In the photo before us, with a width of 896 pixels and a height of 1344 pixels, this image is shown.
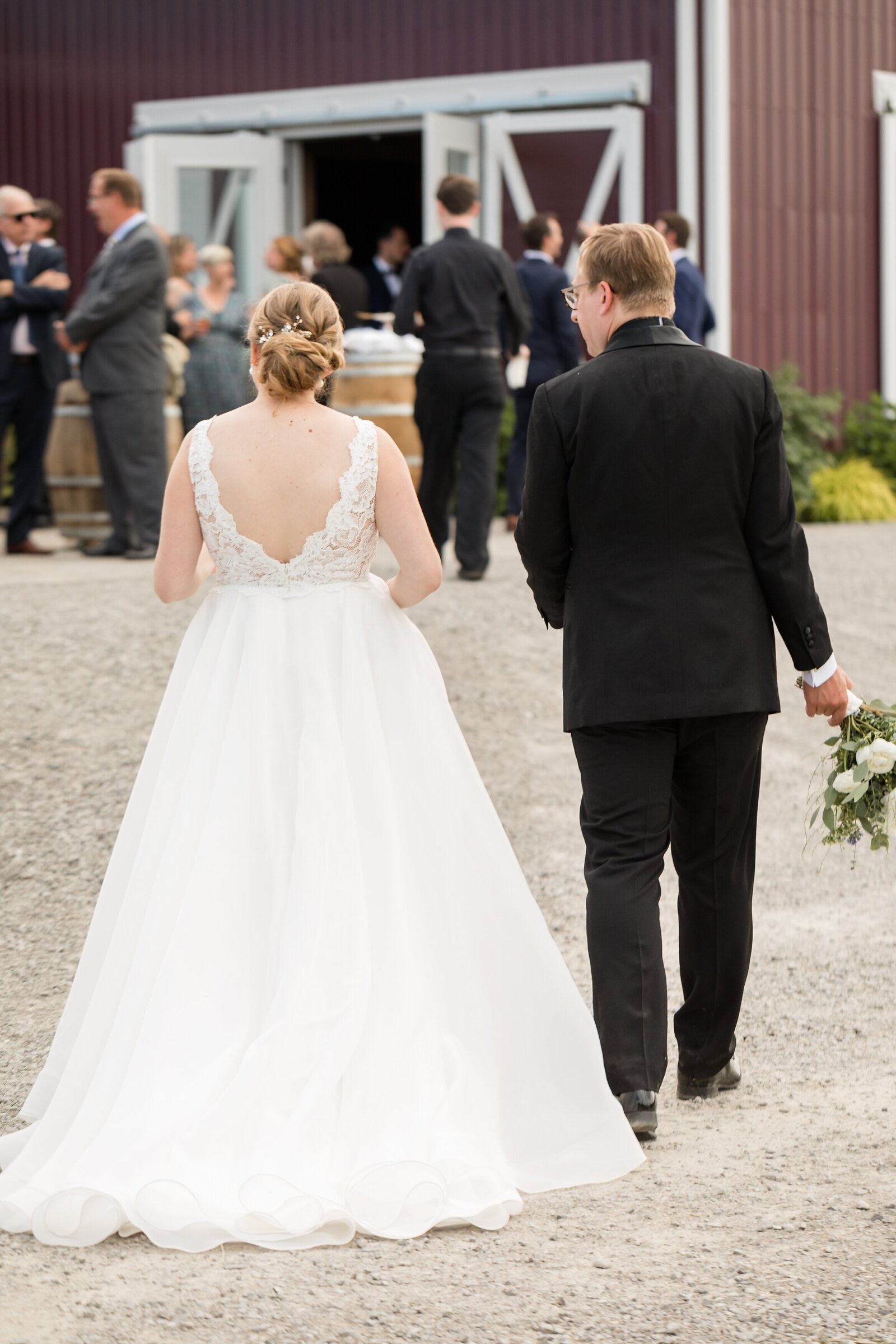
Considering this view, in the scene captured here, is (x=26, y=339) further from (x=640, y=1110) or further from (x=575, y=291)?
(x=640, y=1110)

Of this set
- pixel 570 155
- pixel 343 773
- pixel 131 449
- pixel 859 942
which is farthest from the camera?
pixel 570 155

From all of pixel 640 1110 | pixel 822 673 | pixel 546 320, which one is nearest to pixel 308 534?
pixel 822 673

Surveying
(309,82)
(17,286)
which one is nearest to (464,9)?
(309,82)

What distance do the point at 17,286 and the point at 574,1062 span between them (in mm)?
7302

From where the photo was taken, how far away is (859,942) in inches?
209

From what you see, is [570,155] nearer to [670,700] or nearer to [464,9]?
[464,9]

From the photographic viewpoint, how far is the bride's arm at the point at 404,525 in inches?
140

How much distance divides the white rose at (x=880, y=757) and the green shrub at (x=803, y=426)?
31.5 feet

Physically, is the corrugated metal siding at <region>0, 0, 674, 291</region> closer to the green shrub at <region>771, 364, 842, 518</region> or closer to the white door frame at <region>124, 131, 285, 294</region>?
the white door frame at <region>124, 131, 285, 294</region>

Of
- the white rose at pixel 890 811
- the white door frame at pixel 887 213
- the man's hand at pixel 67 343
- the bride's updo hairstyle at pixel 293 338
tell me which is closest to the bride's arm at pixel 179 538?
the bride's updo hairstyle at pixel 293 338

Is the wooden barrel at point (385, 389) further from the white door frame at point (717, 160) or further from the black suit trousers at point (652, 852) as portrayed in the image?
the black suit trousers at point (652, 852)

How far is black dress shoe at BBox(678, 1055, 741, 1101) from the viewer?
12.9ft

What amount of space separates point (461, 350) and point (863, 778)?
5.36 m

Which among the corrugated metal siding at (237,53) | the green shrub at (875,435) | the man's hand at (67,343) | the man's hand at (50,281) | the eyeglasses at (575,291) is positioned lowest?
the green shrub at (875,435)
